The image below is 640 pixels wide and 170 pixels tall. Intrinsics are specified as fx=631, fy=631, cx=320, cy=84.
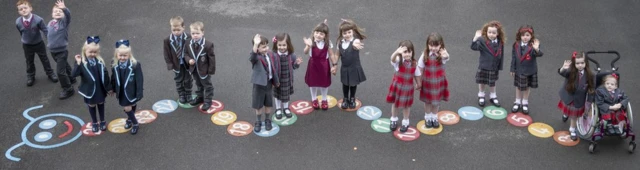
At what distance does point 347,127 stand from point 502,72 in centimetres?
304

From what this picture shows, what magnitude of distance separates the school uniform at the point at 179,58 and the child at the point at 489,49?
385 centimetres

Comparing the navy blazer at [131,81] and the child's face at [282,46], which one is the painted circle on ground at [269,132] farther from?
the navy blazer at [131,81]

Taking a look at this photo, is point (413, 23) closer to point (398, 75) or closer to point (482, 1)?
point (482, 1)

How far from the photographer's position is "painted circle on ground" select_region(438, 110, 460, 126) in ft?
27.3

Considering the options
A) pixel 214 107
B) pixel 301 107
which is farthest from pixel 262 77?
pixel 214 107

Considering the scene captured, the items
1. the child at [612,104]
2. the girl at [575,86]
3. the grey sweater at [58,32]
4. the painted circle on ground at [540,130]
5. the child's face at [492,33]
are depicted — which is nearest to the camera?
the child at [612,104]

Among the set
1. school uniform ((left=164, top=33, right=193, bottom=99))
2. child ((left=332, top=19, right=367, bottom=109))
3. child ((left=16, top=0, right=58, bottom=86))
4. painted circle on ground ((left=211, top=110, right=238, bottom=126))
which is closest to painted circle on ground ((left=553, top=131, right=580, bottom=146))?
child ((left=332, top=19, right=367, bottom=109))

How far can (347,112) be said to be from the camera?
8625mm

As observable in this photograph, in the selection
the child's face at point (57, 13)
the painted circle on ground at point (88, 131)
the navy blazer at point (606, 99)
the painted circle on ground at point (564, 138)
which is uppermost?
the child's face at point (57, 13)

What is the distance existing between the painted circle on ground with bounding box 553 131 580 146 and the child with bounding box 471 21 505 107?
3.71 ft

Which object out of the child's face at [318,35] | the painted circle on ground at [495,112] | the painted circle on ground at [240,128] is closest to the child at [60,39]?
the painted circle on ground at [240,128]

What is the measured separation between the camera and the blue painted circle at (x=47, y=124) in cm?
823

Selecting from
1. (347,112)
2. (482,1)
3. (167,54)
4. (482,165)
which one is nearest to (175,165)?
(167,54)

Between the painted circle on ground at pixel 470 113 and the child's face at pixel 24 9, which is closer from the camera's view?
the painted circle on ground at pixel 470 113
